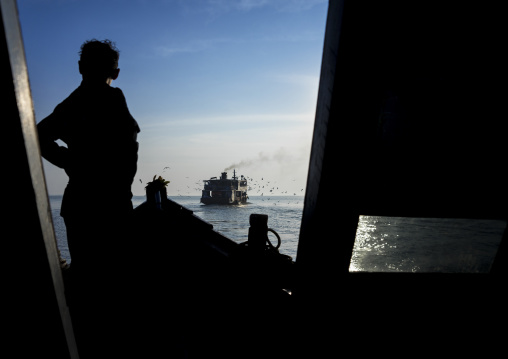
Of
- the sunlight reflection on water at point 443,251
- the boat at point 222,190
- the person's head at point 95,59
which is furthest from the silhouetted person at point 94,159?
the boat at point 222,190

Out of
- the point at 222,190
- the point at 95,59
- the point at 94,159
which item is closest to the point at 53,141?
the point at 94,159

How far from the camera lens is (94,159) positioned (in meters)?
1.81

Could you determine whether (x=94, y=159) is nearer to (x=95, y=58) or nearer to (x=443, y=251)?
(x=95, y=58)

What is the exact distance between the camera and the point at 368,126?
0.91 m

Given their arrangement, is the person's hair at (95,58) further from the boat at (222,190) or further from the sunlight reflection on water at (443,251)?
the boat at (222,190)

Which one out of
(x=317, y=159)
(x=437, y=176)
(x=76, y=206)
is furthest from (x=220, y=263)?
(x=437, y=176)

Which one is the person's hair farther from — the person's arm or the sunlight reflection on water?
the sunlight reflection on water

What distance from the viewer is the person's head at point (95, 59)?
1845 mm

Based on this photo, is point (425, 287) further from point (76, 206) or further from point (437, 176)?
point (76, 206)

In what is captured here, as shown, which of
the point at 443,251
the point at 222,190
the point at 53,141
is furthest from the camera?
the point at 222,190

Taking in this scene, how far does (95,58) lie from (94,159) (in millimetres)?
796

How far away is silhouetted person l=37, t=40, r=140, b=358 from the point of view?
1778 millimetres

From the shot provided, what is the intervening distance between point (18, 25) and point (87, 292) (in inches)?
57.8

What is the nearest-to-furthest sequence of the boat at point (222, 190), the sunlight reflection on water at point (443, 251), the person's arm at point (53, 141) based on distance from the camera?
the sunlight reflection on water at point (443, 251), the person's arm at point (53, 141), the boat at point (222, 190)
